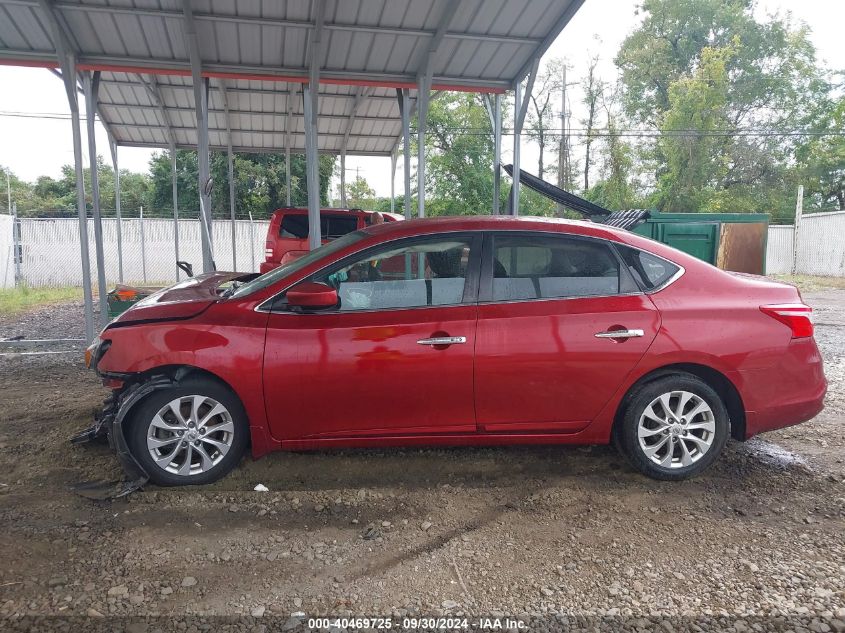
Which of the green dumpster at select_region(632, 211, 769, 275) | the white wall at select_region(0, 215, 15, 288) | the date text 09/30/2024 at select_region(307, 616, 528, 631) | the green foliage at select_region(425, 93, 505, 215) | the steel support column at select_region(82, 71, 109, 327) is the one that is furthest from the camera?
the green foliage at select_region(425, 93, 505, 215)

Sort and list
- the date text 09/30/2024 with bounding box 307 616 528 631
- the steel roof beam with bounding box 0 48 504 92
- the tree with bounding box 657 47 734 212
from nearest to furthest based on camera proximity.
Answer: the date text 09/30/2024 with bounding box 307 616 528 631, the steel roof beam with bounding box 0 48 504 92, the tree with bounding box 657 47 734 212

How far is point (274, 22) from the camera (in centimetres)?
745

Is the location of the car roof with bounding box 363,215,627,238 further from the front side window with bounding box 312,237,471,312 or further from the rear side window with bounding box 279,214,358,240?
the rear side window with bounding box 279,214,358,240

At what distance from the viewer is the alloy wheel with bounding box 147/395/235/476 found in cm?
349

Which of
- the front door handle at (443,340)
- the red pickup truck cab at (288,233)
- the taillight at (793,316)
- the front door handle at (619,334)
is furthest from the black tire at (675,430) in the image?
the red pickup truck cab at (288,233)

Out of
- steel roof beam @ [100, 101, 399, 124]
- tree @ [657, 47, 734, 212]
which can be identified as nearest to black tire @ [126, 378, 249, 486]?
steel roof beam @ [100, 101, 399, 124]

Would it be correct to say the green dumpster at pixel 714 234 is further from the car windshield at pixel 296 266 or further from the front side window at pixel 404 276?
the car windshield at pixel 296 266

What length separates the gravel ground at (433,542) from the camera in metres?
2.49

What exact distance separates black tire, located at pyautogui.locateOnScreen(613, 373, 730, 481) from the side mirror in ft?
6.59

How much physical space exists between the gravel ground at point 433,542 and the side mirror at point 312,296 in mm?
1162

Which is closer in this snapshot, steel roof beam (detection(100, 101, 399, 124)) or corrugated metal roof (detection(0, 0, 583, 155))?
corrugated metal roof (detection(0, 0, 583, 155))

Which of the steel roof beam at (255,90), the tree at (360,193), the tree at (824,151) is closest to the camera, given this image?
the steel roof beam at (255,90)

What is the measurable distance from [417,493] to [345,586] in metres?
1.01

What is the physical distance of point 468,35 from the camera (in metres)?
8.02
